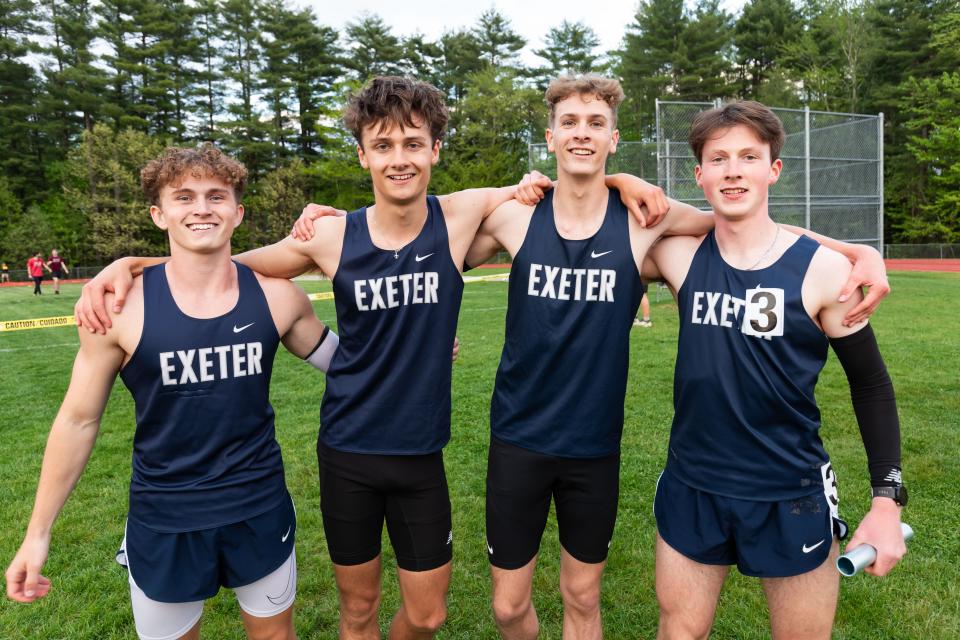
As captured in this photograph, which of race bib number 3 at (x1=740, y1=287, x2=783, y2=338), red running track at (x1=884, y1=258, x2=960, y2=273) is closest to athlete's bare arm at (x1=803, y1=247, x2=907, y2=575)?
race bib number 3 at (x1=740, y1=287, x2=783, y2=338)

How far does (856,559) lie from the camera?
2.06 m

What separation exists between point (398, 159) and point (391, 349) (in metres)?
0.85

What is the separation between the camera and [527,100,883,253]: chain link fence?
52.3ft

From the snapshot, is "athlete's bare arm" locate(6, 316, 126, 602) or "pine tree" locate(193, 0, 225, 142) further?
"pine tree" locate(193, 0, 225, 142)

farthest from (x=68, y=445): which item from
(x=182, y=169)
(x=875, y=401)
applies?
(x=875, y=401)

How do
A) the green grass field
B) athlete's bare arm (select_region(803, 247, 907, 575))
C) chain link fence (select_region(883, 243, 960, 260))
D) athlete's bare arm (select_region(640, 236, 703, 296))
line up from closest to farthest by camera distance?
1. athlete's bare arm (select_region(803, 247, 907, 575))
2. athlete's bare arm (select_region(640, 236, 703, 296))
3. the green grass field
4. chain link fence (select_region(883, 243, 960, 260))

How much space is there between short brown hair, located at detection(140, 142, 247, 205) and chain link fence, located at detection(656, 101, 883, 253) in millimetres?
14335

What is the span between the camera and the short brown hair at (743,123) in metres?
2.49

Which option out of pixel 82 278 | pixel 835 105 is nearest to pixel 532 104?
pixel 835 105

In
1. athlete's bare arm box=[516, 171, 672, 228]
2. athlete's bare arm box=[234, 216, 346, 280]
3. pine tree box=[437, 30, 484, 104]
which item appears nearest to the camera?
athlete's bare arm box=[516, 171, 672, 228]

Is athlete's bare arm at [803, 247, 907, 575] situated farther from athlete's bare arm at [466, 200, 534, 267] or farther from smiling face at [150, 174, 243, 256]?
smiling face at [150, 174, 243, 256]

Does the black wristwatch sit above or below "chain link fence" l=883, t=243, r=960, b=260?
below

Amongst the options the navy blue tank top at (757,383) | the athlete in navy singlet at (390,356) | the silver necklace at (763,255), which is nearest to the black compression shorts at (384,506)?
the athlete in navy singlet at (390,356)

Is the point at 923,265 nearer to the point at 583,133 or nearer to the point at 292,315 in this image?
the point at 583,133
